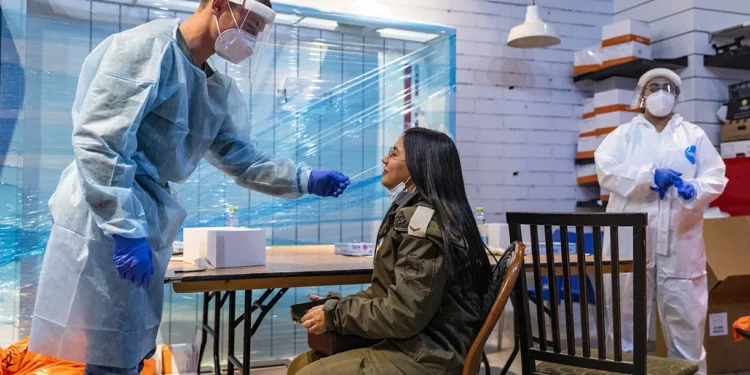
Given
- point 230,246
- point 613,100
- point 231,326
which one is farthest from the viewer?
point 613,100

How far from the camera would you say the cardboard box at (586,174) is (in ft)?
14.6

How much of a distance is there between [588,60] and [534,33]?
2.84 ft

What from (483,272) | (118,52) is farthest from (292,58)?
(483,272)

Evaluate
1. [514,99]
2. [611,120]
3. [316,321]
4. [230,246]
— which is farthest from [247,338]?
[611,120]

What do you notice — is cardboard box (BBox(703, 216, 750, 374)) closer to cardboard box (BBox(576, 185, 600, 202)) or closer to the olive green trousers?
cardboard box (BBox(576, 185, 600, 202))

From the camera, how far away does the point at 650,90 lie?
3533 mm

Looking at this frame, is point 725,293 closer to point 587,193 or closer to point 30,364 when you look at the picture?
point 587,193

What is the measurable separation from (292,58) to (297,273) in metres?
1.77

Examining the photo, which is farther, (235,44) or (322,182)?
(322,182)

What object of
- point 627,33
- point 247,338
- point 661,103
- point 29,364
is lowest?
point 29,364

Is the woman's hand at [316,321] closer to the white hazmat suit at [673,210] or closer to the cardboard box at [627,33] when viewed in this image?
the white hazmat suit at [673,210]

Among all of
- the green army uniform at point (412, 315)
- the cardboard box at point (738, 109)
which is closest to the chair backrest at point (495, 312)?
the green army uniform at point (412, 315)

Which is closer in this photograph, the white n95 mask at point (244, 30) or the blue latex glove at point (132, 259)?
the blue latex glove at point (132, 259)

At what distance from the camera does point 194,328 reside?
352cm
